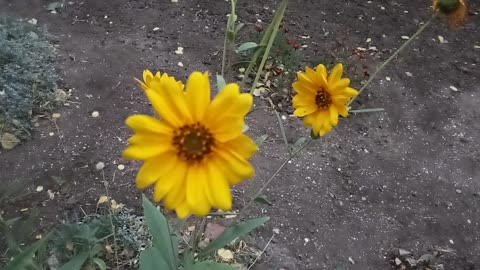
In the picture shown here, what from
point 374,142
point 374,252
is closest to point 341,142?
point 374,142

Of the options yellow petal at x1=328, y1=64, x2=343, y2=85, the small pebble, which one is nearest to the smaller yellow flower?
yellow petal at x1=328, y1=64, x2=343, y2=85

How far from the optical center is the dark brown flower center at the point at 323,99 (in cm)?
107

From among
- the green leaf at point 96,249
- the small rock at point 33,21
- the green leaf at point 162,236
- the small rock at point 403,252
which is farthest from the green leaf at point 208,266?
the small rock at point 33,21

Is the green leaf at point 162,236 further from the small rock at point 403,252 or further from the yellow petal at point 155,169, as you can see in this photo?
the small rock at point 403,252

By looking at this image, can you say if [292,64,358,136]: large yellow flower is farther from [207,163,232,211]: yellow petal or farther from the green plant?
the green plant

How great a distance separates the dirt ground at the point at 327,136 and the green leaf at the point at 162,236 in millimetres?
681

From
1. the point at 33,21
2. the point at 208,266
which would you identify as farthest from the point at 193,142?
the point at 33,21

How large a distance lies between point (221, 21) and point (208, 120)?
6.82 ft

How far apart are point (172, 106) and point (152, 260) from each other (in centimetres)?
44

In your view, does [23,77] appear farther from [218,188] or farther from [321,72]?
[218,188]

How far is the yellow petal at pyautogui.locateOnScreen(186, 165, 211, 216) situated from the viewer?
0.73 meters

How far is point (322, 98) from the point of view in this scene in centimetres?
108

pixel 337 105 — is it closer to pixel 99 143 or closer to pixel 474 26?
pixel 99 143

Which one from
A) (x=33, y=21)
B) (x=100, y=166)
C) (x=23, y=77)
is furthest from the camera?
(x=33, y=21)
